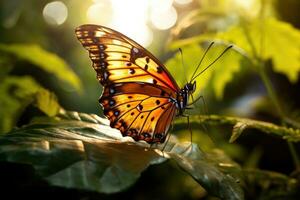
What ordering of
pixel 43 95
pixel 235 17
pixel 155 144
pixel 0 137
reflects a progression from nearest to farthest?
pixel 0 137
pixel 155 144
pixel 43 95
pixel 235 17

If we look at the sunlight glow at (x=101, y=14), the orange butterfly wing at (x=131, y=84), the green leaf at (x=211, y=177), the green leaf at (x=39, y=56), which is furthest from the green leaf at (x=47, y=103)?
Answer: the sunlight glow at (x=101, y=14)

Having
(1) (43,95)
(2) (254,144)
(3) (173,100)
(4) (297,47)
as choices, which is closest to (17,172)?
(1) (43,95)

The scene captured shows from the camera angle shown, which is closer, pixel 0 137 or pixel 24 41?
pixel 0 137

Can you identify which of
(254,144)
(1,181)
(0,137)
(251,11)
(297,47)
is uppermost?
(251,11)

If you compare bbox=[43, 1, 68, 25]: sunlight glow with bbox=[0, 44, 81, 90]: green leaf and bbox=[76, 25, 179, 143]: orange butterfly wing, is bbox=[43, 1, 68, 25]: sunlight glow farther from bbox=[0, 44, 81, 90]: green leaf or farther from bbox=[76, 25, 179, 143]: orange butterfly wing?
bbox=[76, 25, 179, 143]: orange butterfly wing

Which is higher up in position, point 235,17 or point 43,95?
point 235,17

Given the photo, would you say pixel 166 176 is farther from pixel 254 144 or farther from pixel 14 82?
pixel 14 82

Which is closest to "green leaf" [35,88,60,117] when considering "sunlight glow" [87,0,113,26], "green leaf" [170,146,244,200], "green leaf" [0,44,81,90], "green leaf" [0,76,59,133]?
"green leaf" [0,76,59,133]

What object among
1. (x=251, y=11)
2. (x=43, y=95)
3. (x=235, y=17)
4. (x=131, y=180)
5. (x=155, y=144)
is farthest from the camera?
(x=251, y=11)

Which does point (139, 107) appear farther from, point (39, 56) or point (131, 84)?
point (39, 56)
